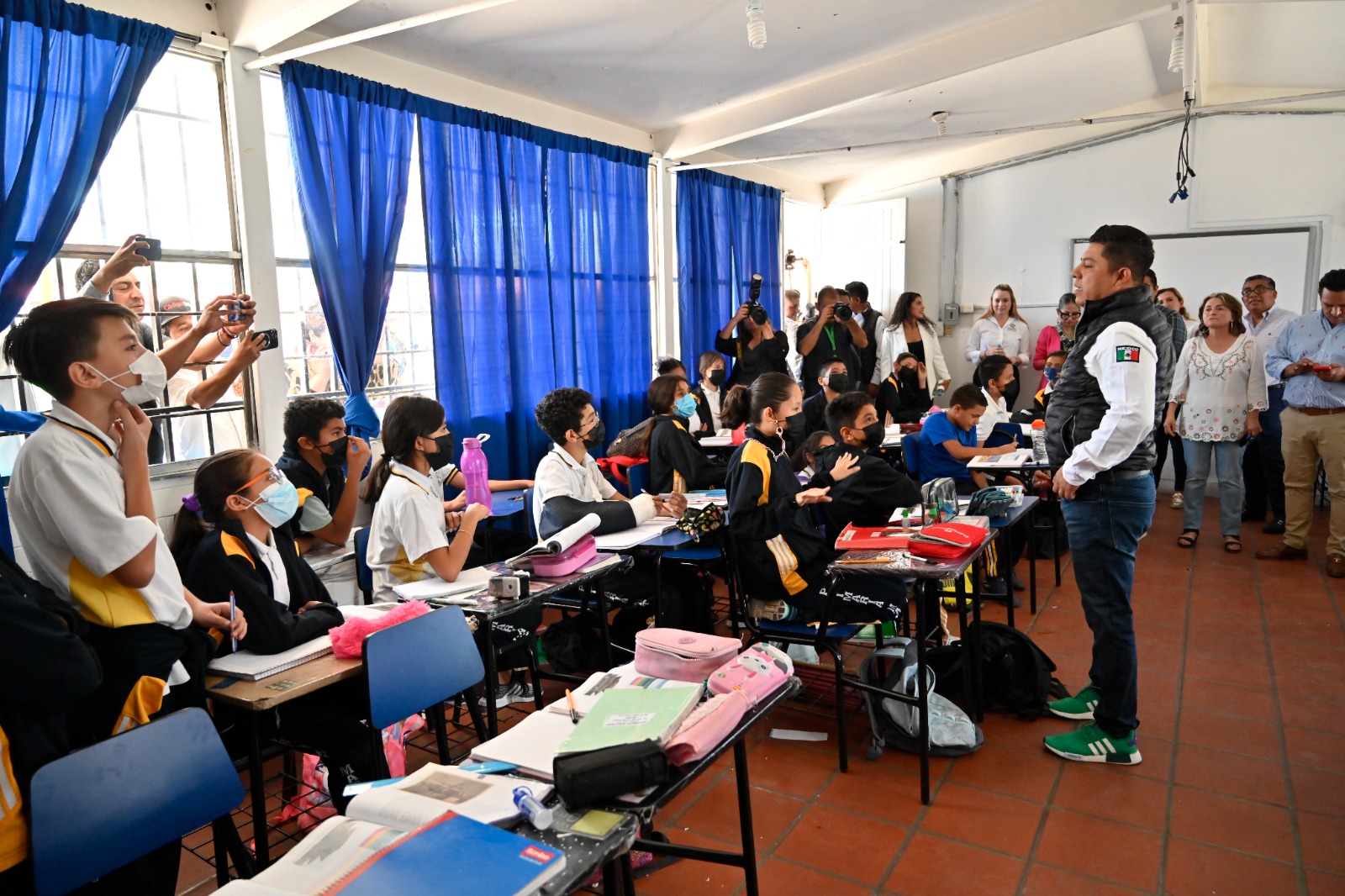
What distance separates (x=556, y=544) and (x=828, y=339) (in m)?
5.03

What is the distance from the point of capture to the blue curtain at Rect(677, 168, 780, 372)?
7.12 metres

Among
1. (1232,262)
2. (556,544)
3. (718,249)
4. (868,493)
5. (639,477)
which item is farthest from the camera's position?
(718,249)

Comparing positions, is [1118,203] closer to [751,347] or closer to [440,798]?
[751,347]

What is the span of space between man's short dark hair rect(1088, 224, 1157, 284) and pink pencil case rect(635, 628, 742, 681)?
1805mm

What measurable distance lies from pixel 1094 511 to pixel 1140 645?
1.57 meters

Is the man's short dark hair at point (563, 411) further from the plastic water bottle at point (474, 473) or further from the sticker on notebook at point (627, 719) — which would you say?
the sticker on notebook at point (627, 719)

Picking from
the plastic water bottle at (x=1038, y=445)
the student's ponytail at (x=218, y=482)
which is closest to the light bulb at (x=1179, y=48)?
the plastic water bottle at (x=1038, y=445)

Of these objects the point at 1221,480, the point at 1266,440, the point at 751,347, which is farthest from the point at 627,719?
the point at 1266,440

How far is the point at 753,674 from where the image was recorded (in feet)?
5.85

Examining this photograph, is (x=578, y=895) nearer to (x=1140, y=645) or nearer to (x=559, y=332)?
(x=1140, y=645)

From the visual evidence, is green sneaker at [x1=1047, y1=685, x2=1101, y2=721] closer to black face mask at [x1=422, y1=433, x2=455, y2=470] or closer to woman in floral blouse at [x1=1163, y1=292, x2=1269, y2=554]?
black face mask at [x1=422, y1=433, x2=455, y2=470]

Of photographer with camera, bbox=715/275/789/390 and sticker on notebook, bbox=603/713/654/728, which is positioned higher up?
photographer with camera, bbox=715/275/789/390

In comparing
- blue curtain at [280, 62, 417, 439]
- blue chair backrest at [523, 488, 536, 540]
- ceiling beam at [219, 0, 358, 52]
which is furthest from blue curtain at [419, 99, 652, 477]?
ceiling beam at [219, 0, 358, 52]

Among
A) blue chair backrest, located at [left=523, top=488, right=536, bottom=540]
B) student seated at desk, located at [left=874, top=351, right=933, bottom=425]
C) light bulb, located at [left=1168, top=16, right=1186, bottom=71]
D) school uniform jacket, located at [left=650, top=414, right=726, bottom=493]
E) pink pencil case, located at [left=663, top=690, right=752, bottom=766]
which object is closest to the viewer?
pink pencil case, located at [left=663, top=690, right=752, bottom=766]
